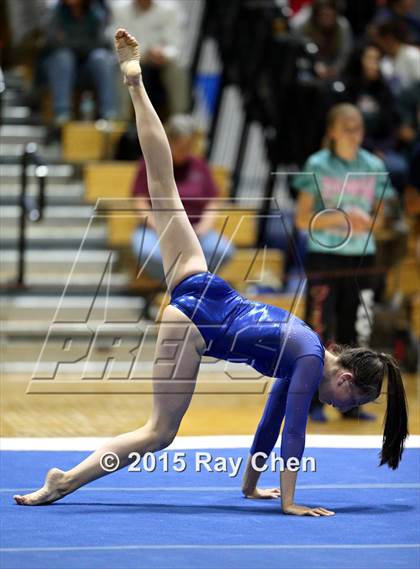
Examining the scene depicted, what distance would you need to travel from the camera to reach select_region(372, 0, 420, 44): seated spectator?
10.7 m

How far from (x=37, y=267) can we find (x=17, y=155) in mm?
1057

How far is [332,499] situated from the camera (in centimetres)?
503

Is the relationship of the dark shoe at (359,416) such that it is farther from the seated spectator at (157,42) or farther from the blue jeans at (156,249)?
the seated spectator at (157,42)

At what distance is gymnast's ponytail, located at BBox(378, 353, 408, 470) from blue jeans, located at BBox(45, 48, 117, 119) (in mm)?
5491

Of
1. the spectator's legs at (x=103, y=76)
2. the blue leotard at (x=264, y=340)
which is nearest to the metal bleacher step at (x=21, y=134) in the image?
Answer: the spectator's legs at (x=103, y=76)

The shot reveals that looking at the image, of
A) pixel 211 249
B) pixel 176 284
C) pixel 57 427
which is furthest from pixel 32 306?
pixel 176 284

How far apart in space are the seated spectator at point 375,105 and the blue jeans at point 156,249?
4.95 ft

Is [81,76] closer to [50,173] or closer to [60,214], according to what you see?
[50,173]

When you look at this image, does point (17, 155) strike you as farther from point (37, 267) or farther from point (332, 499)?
point (332, 499)

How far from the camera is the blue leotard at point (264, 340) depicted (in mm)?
4629

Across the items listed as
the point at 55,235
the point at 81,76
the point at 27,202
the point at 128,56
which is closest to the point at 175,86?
the point at 81,76

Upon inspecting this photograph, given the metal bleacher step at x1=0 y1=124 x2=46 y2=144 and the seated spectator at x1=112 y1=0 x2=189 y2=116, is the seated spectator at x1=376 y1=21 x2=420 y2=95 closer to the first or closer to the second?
the seated spectator at x1=112 y1=0 x2=189 y2=116

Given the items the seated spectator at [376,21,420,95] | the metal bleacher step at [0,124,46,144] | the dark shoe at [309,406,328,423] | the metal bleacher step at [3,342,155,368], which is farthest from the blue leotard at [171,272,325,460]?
the metal bleacher step at [0,124,46,144]

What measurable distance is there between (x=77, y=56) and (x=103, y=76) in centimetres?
32
